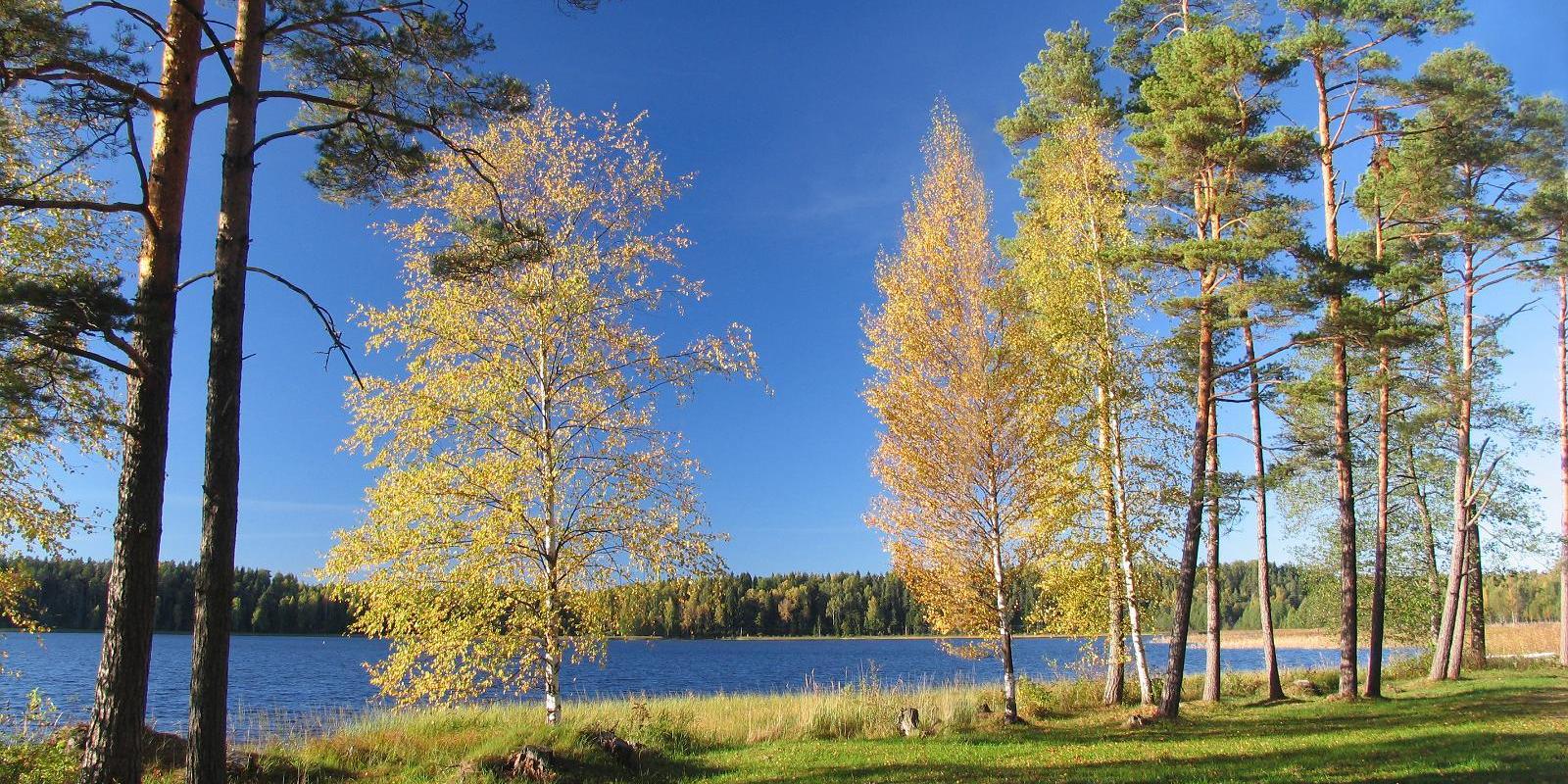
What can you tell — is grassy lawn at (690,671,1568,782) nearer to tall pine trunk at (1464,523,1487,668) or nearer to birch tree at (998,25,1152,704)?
birch tree at (998,25,1152,704)

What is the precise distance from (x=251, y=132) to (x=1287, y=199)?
17.2 m

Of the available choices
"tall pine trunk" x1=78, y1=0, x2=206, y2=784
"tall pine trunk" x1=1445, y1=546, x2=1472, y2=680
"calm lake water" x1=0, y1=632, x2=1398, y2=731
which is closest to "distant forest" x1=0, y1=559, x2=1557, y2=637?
"calm lake water" x1=0, y1=632, x2=1398, y2=731

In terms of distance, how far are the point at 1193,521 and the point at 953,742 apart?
620cm

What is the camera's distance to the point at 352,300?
11.5m

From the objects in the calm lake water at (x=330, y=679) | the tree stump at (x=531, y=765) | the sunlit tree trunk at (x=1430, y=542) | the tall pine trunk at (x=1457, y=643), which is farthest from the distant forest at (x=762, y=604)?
the tree stump at (x=531, y=765)

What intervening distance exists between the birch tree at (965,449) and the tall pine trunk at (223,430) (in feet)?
31.0

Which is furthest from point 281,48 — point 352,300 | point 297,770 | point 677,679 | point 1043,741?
point 677,679

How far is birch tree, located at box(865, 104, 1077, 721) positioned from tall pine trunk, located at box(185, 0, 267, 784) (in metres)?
9.43

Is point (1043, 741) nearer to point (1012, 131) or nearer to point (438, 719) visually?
point (438, 719)

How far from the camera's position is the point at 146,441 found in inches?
281

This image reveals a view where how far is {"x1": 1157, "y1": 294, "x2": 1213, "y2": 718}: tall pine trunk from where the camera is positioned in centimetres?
1429

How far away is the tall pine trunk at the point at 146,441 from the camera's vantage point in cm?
676

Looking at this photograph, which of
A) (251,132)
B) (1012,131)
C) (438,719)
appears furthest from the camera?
(1012,131)

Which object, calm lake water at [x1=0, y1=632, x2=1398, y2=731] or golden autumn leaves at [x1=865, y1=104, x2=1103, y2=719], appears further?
calm lake water at [x1=0, y1=632, x2=1398, y2=731]
